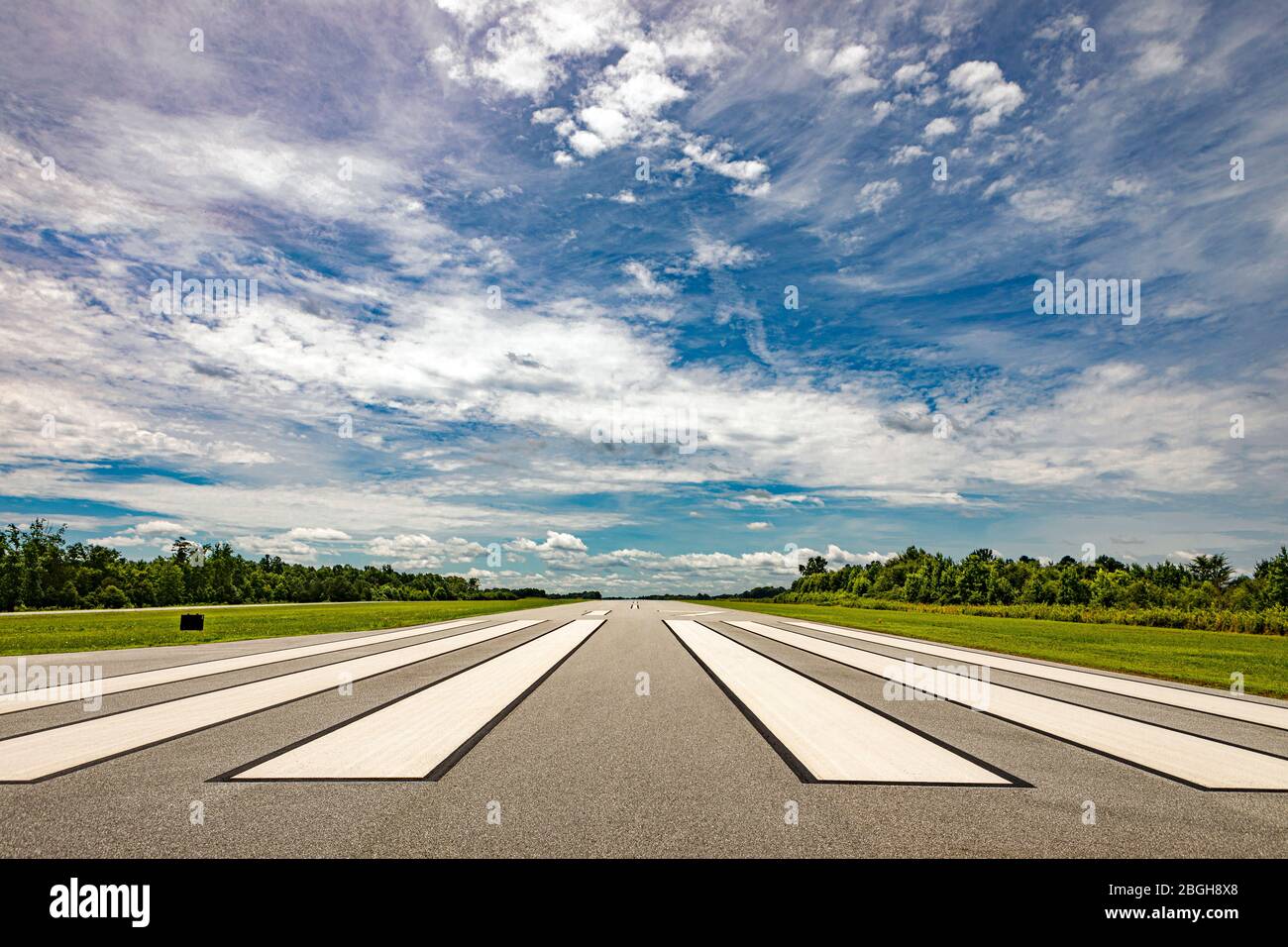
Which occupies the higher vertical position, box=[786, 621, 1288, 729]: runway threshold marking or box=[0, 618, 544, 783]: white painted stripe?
box=[0, 618, 544, 783]: white painted stripe

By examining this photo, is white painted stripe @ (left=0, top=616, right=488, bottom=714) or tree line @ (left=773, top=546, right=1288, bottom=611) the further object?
tree line @ (left=773, top=546, right=1288, bottom=611)

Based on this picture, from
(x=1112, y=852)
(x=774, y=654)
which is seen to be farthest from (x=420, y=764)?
(x=774, y=654)

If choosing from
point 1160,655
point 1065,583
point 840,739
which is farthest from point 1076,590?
point 840,739

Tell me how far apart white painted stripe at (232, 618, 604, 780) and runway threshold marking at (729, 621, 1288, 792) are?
630 centimetres

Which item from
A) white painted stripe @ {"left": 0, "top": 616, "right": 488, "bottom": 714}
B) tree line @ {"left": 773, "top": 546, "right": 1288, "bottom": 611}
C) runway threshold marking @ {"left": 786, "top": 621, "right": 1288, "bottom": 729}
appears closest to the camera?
runway threshold marking @ {"left": 786, "top": 621, "right": 1288, "bottom": 729}

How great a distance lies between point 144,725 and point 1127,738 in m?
10.6

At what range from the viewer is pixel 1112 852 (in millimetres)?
4238

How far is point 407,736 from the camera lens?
24.1ft

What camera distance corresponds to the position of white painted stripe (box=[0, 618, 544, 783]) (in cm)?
625

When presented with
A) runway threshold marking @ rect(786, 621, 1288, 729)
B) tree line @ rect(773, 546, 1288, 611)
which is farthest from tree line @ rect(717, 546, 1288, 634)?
runway threshold marking @ rect(786, 621, 1288, 729)

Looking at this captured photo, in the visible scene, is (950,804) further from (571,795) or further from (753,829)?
(571,795)

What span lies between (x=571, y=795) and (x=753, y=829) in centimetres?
141

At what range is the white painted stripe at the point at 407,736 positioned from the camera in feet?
19.5

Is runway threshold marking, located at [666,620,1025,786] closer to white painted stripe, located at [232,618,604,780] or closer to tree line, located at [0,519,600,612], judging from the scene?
white painted stripe, located at [232,618,604,780]
